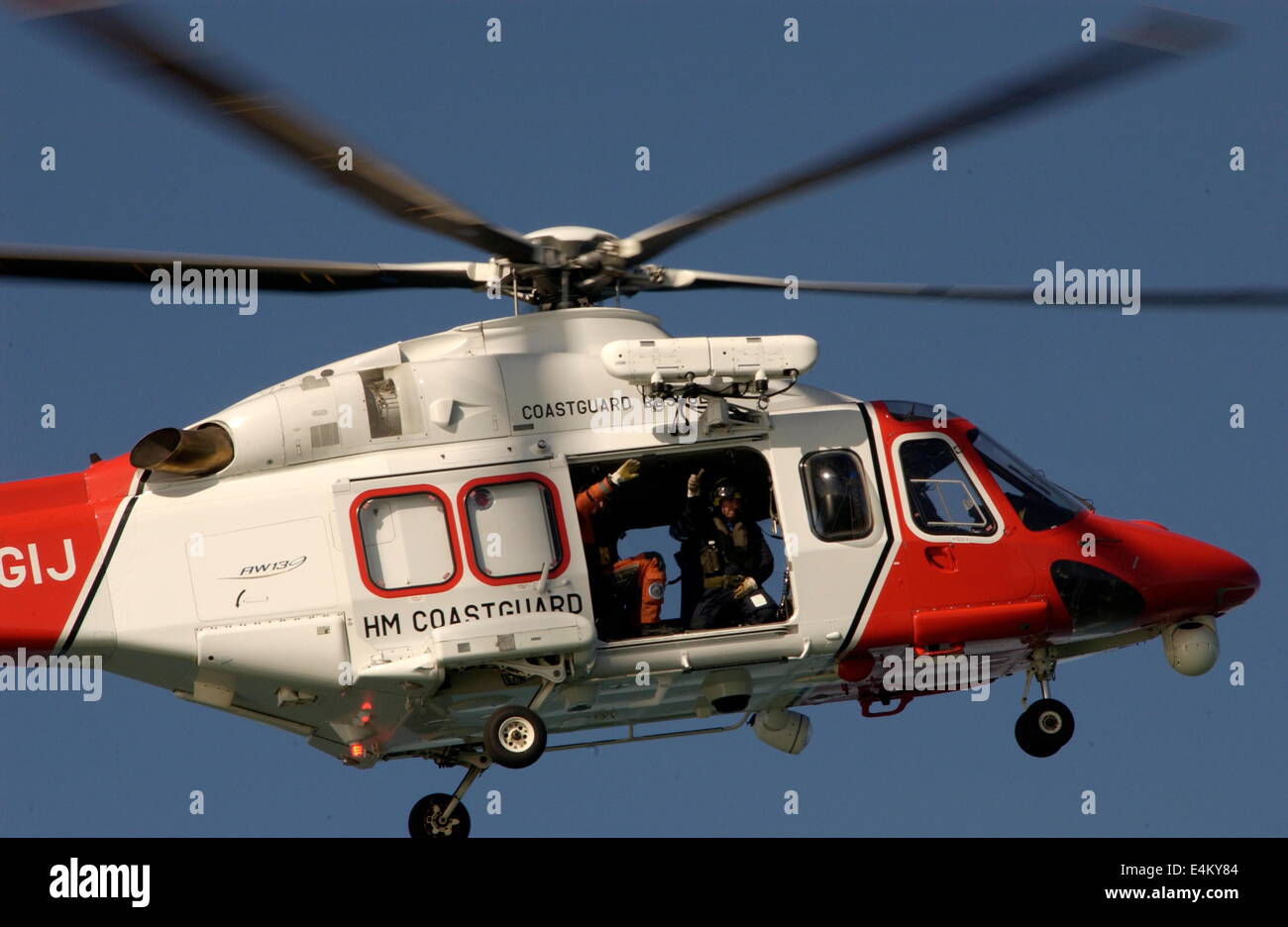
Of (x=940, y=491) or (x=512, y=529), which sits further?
(x=940, y=491)

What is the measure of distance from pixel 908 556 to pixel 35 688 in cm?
595

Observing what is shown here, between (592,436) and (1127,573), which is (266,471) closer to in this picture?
(592,436)

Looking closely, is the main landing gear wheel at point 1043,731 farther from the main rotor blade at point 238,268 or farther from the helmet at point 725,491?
the main rotor blade at point 238,268

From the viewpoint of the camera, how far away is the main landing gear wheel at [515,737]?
12.4m

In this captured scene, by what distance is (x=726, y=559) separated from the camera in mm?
13109

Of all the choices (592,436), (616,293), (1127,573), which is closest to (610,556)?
(592,436)

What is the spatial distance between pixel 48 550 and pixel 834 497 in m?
5.34

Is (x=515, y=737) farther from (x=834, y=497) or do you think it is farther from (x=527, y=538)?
(x=834, y=497)

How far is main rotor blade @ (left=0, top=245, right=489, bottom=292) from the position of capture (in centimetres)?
1206

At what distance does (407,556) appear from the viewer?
488 inches

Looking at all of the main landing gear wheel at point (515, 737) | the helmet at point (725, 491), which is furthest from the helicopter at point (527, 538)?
the helmet at point (725, 491)

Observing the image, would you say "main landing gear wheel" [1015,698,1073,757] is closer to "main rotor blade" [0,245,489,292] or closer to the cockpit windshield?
the cockpit windshield

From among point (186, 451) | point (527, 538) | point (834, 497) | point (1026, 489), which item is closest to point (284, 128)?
point (186, 451)

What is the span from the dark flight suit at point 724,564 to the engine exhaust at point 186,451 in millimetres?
3293
